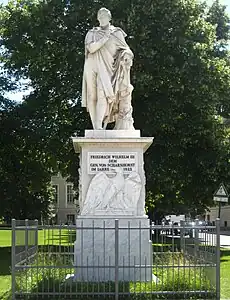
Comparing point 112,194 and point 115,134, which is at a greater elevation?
point 115,134

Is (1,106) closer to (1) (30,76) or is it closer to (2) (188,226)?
(1) (30,76)

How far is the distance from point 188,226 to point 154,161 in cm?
1320

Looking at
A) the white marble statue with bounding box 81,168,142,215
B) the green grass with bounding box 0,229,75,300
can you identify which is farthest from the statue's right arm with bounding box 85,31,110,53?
the green grass with bounding box 0,229,75,300

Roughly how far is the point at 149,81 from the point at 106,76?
423 inches

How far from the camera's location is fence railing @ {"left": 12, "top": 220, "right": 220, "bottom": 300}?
1008 cm

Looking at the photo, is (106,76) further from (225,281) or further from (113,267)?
(225,281)

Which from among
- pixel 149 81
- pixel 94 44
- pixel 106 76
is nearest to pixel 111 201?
pixel 106 76

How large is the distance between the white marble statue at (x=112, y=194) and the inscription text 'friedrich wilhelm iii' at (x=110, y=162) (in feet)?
0.47

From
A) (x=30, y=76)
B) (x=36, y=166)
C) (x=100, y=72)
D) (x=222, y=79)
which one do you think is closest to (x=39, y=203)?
(x=36, y=166)

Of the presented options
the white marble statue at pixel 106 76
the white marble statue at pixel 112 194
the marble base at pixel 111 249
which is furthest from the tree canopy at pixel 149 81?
the marble base at pixel 111 249

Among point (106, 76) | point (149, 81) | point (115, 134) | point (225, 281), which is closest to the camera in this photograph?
point (115, 134)

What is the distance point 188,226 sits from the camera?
10820 millimetres

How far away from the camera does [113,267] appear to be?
10.3 metres

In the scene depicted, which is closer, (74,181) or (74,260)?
(74,260)
